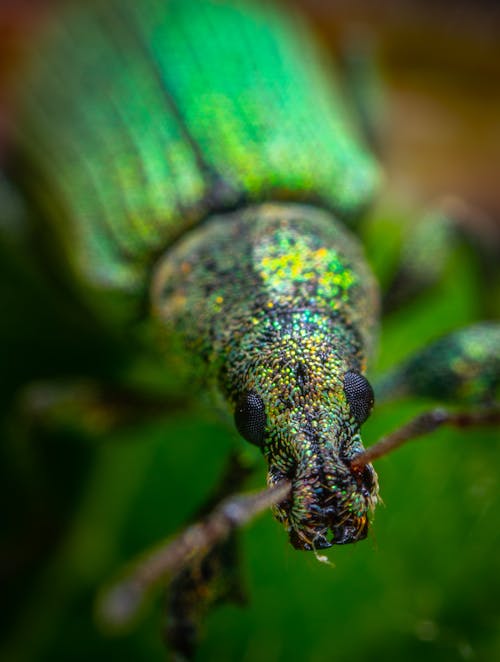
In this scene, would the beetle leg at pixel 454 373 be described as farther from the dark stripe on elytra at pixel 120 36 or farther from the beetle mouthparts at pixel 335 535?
the dark stripe on elytra at pixel 120 36

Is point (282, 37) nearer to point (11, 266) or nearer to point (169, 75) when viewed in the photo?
point (169, 75)

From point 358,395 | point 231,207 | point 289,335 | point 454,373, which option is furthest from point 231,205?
point 358,395

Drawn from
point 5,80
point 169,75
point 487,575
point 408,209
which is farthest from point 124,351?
point 5,80

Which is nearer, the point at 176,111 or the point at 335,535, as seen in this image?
the point at 335,535

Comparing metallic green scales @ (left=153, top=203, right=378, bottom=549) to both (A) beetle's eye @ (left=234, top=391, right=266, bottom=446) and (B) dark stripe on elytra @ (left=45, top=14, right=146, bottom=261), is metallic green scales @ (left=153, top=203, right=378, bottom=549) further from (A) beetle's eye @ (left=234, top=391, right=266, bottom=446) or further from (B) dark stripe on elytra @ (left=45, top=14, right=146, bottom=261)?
(B) dark stripe on elytra @ (left=45, top=14, right=146, bottom=261)

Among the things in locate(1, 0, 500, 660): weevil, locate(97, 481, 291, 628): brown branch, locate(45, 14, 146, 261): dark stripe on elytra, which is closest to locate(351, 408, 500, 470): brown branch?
locate(1, 0, 500, 660): weevil

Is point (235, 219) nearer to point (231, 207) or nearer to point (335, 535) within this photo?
point (231, 207)
